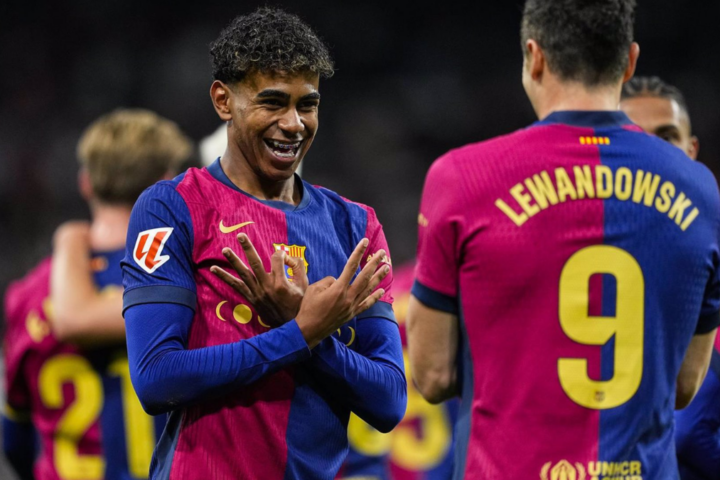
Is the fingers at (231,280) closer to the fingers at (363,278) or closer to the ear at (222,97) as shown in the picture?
the fingers at (363,278)

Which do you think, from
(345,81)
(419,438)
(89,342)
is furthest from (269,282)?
(345,81)

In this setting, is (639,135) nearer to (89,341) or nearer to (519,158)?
(519,158)

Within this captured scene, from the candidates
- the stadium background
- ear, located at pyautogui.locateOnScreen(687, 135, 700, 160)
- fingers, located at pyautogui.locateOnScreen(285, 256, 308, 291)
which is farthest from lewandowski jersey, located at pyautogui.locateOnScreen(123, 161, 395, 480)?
the stadium background

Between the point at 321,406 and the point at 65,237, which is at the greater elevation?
the point at 65,237

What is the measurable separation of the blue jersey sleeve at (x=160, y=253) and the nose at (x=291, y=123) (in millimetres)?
303

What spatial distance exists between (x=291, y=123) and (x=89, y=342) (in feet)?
5.09

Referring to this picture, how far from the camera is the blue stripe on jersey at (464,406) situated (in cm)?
244

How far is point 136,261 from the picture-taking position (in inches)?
88.4

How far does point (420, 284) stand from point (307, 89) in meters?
0.56

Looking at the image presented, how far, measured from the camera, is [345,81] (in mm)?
11047

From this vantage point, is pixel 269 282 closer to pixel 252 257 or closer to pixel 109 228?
pixel 252 257

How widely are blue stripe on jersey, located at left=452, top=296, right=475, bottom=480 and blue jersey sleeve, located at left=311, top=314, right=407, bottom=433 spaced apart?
0.16 meters

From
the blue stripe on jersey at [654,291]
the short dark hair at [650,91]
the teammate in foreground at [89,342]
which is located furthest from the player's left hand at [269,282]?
the short dark hair at [650,91]

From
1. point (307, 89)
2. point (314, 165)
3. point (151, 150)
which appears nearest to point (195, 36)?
point (314, 165)
